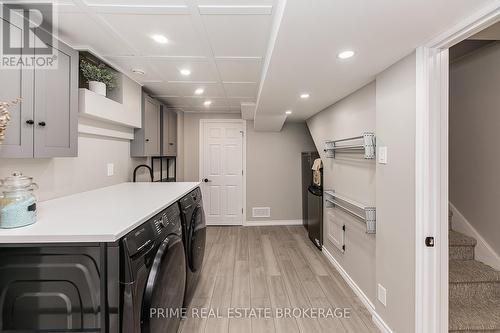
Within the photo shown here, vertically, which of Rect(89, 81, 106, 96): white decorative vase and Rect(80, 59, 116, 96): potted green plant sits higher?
Rect(80, 59, 116, 96): potted green plant

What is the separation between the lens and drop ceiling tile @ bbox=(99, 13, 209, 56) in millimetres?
1465

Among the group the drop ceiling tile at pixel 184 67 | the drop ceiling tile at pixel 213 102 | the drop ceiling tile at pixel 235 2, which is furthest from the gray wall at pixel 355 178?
the drop ceiling tile at pixel 213 102

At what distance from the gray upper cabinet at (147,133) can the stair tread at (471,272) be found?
3.31 m

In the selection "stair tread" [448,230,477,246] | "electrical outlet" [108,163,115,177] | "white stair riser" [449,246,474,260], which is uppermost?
"electrical outlet" [108,163,115,177]

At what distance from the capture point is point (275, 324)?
6.33ft

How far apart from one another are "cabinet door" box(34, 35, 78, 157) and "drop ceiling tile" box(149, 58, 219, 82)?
26.5 inches

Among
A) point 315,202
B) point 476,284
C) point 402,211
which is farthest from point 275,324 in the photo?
point 315,202

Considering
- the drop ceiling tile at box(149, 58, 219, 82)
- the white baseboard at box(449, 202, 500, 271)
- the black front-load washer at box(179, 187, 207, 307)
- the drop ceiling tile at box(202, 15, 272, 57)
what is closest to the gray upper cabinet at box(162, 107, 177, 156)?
the drop ceiling tile at box(149, 58, 219, 82)

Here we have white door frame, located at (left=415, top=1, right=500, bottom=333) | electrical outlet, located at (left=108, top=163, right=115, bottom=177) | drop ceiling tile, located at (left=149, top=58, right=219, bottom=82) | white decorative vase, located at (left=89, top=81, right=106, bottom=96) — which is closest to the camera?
white door frame, located at (left=415, top=1, right=500, bottom=333)

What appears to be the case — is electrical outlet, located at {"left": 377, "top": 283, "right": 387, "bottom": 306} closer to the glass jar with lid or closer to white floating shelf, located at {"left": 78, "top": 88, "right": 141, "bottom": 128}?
the glass jar with lid

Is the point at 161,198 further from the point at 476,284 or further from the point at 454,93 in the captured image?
the point at 454,93

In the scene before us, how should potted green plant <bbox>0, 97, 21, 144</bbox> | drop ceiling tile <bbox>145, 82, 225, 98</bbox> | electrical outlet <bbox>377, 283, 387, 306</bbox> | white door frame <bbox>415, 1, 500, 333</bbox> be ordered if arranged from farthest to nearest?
drop ceiling tile <bbox>145, 82, 225, 98</bbox>
electrical outlet <bbox>377, 283, 387, 306</bbox>
white door frame <bbox>415, 1, 500, 333</bbox>
potted green plant <bbox>0, 97, 21, 144</bbox>

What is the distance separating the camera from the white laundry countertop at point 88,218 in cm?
99

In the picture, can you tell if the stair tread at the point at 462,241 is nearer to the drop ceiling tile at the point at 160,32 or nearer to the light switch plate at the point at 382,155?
the light switch plate at the point at 382,155
